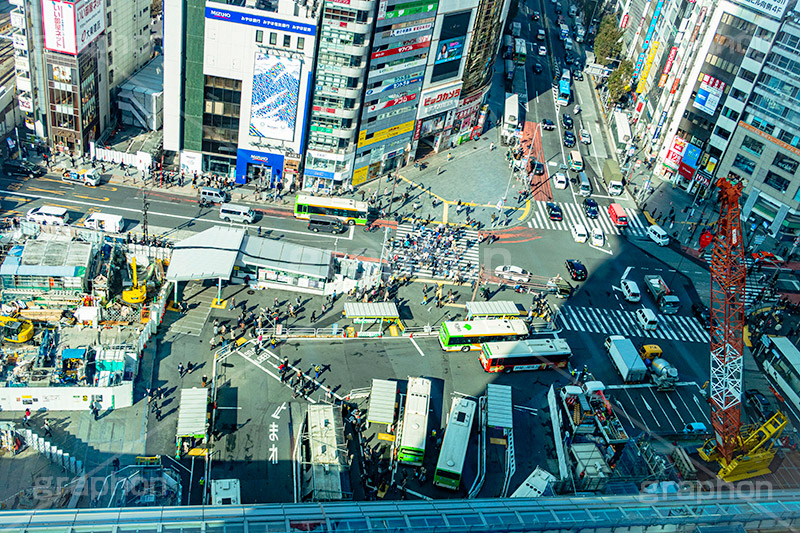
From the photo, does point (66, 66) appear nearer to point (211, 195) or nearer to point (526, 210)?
point (211, 195)

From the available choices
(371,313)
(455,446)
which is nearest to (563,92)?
(371,313)

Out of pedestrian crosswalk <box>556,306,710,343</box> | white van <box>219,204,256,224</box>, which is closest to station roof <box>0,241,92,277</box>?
white van <box>219,204,256,224</box>

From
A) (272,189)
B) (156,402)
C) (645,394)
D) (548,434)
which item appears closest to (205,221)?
(272,189)

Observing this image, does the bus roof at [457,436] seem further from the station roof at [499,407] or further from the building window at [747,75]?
the building window at [747,75]

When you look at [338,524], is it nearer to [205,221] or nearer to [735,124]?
[205,221]

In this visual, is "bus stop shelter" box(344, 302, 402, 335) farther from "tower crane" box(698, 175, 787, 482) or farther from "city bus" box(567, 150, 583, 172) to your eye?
"city bus" box(567, 150, 583, 172)

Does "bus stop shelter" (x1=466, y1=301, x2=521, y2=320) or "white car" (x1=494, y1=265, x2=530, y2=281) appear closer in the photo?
"bus stop shelter" (x1=466, y1=301, x2=521, y2=320)
